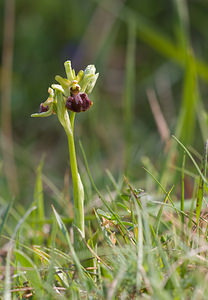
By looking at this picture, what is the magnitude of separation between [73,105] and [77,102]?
15mm

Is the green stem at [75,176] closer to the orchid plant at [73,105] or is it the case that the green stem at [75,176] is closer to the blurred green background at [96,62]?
the orchid plant at [73,105]

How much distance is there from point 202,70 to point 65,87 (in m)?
1.90

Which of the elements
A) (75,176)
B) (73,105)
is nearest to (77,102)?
(73,105)

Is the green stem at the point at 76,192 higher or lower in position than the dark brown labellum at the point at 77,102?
lower

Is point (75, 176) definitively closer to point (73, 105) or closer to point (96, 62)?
point (73, 105)

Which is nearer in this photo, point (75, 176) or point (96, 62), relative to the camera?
point (75, 176)

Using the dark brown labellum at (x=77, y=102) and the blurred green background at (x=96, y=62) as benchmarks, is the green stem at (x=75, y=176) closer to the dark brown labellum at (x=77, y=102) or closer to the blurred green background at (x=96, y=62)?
the dark brown labellum at (x=77, y=102)

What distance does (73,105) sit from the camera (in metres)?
1.23

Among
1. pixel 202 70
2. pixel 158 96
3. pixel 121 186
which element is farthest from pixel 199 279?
pixel 158 96

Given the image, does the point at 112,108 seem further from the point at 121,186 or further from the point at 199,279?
the point at 199,279

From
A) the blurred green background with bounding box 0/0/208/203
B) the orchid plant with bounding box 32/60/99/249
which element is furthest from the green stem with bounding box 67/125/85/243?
the blurred green background with bounding box 0/0/208/203

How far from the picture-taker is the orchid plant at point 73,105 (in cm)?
123

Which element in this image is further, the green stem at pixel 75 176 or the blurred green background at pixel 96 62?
the blurred green background at pixel 96 62

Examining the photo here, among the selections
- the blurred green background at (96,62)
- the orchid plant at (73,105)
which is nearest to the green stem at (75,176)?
the orchid plant at (73,105)
